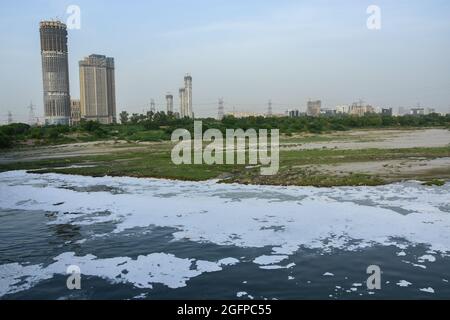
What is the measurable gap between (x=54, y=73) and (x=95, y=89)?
44.9ft

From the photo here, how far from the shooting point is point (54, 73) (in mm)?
136375

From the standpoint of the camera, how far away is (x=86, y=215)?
13.4m

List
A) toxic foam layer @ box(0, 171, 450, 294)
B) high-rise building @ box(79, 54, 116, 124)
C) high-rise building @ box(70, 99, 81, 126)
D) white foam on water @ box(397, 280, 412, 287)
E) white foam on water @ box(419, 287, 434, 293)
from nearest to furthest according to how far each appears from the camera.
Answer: white foam on water @ box(419, 287, 434, 293)
white foam on water @ box(397, 280, 412, 287)
toxic foam layer @ box(0, 171, 450, 294)
high-rise building @ box(79, 54, 116, 124)
high-rise building @ box(70, 99, 81, 126)

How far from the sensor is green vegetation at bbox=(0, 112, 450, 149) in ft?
182

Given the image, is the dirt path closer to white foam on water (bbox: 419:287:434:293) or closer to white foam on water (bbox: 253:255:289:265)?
white foam on water (bbox: 253:255:289:265)

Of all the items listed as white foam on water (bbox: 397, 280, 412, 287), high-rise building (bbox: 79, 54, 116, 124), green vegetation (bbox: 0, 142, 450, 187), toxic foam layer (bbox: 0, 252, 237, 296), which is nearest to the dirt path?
green vegetation (bbox: 0, 142, 450, 187)

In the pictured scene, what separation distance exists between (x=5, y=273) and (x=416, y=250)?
28.2 ft

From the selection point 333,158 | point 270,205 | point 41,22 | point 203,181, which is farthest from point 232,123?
point 41,22

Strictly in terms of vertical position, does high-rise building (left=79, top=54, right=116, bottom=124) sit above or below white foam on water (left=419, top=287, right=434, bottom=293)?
above

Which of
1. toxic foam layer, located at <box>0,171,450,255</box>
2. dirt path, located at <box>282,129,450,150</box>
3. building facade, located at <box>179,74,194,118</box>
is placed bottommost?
toxic foam layer, located at <box>0,171,450,255</box>

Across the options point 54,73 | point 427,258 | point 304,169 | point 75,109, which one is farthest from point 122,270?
point 75,109

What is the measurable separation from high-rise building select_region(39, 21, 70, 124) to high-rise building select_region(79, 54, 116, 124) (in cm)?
602

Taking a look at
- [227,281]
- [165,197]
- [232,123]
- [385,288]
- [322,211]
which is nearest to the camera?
[385,288]
